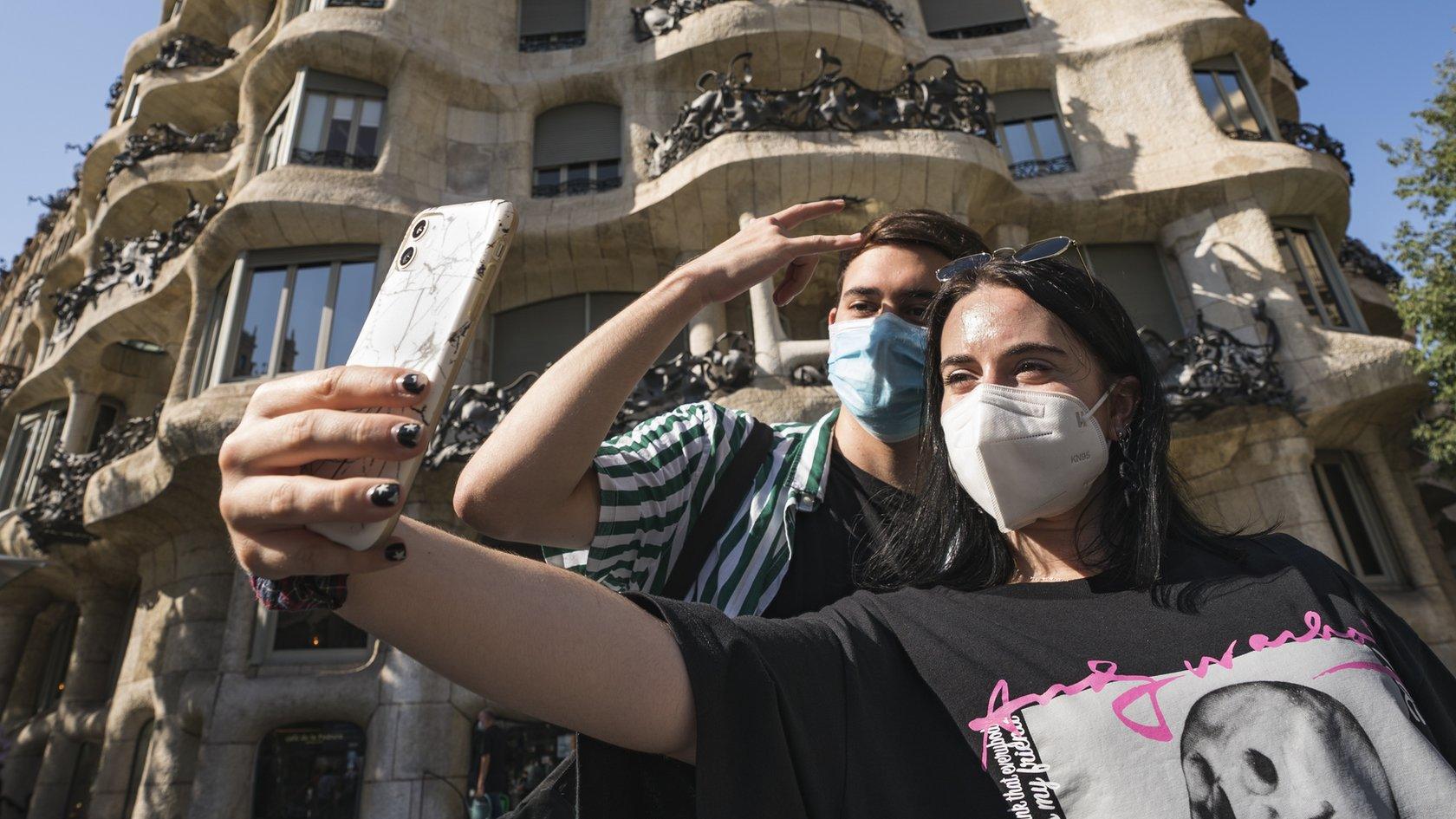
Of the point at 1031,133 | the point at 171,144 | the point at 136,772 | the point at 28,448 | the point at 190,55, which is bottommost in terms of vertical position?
the point at 136,772

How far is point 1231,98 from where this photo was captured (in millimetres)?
13234

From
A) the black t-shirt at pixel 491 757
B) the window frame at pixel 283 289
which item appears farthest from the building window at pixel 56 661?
the black t-shirt at pixel 491 757

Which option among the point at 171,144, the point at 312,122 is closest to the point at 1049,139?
the point at 312,122

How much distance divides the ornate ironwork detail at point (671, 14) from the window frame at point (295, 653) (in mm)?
10501

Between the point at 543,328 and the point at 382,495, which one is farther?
the point at 543,328

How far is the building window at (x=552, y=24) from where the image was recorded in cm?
1406

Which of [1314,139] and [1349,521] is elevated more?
[1314,139]

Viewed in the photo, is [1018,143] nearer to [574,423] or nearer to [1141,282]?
[1141,282]

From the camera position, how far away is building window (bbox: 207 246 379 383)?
10.8 metres

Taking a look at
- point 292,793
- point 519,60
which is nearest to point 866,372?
point 292,793

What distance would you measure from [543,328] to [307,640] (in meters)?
5.53

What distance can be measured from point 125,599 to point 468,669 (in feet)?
59.7

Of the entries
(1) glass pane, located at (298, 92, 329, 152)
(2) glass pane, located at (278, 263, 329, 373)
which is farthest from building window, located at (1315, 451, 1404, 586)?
(1) glass pane, located at (298, 92, 329, 152)

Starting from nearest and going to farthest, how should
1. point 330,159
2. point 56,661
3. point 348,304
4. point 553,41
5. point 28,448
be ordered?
1. point 348,304
2. point 330,159
3. point 553,41
4. point 56,661
5. point 28,448
